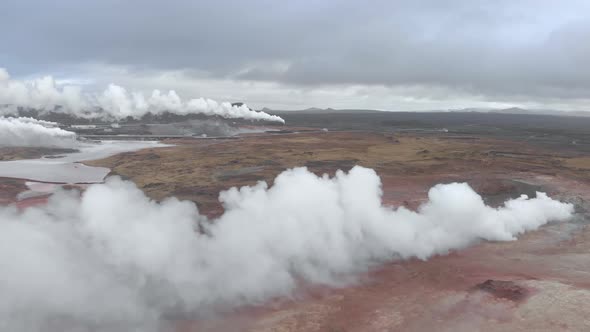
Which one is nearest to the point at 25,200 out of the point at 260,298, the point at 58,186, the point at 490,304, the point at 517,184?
the point at 58,186

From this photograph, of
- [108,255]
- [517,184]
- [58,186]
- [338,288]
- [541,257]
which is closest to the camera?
[108,255]

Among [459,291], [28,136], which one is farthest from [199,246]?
[28,136]

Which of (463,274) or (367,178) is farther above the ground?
(367,178)

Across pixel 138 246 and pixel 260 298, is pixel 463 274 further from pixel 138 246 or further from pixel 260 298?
pixel 138 246

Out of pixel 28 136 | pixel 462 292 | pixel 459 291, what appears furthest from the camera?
pixel 28 136

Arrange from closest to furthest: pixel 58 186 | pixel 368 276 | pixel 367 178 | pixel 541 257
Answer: pixel 368 276 < pixel 541 257 < pixel 367 178 < pixel 58 186

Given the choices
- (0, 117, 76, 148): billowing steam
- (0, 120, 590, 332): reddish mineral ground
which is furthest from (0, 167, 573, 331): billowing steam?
(0, 117, 76, 148): billowing steam

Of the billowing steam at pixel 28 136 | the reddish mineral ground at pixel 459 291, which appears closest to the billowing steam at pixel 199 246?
the reddish mineral ground at pixel 459 291

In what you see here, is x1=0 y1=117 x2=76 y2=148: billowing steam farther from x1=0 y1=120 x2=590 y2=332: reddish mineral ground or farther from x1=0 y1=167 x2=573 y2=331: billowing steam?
x1=0 y1=167 x2=573 y2=331: billowing steam

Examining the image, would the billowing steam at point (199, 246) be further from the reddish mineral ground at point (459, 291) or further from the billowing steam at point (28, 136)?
the billowing steam at point (28, 136)

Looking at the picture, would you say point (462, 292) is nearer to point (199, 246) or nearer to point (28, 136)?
point (199, 246)
